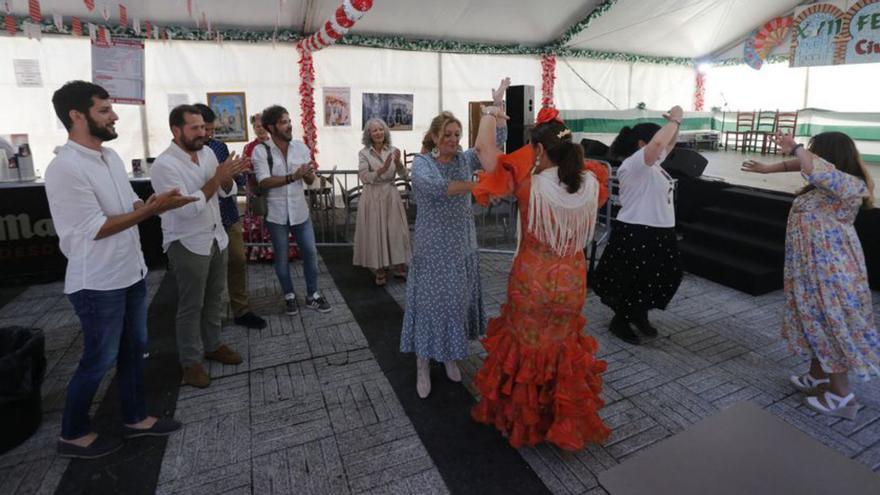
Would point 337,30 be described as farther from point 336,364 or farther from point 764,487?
point 764,487

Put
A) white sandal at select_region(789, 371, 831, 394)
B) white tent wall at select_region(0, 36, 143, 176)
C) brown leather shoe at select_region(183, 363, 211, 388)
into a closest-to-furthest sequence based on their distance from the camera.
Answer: white sandal at select_region(789, 371, 831, 394) < brown leather shoe at select_region(183, 363, 211, 388) < white tent wall at select_region(0, 36, 143, 176)

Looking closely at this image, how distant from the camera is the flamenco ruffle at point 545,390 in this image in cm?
219

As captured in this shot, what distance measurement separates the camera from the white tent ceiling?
24.2 feet

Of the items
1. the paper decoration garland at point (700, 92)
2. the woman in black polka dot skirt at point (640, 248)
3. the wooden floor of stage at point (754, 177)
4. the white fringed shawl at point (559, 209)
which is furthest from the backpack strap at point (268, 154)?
the paper decoration garland at point (700, 92)

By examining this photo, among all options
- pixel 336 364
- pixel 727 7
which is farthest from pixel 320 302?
pixel 727 7

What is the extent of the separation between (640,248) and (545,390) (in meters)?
1.58

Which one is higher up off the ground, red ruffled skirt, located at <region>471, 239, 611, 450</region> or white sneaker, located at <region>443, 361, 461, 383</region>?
red ruffled skirt, located at <region>471, 239, 611, 450</region>

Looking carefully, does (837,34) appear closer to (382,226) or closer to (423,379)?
(382,226)

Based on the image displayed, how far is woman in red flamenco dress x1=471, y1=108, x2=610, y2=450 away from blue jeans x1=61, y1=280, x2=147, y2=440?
5.44 feet

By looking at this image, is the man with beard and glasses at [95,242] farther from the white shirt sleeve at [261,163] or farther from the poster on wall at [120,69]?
the poster on wall at [120,69]

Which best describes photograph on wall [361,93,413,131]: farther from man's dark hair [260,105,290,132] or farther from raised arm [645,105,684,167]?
raised arm [645,105,684,167]

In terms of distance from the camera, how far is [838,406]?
2607mm

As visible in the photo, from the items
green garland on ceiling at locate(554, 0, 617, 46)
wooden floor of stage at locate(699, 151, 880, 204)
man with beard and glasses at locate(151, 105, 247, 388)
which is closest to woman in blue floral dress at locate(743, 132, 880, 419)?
wooden floor of stage at locate(699, 151, 880, 204)

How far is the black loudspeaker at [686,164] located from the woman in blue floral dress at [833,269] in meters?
3.47
